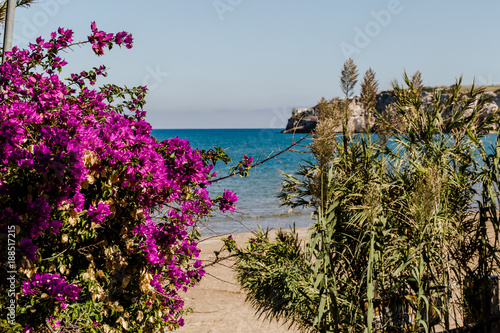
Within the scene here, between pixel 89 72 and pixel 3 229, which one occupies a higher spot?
pixel 89 72

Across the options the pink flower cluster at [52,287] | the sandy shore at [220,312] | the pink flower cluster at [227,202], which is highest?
the pink flower cluster at [227,202]

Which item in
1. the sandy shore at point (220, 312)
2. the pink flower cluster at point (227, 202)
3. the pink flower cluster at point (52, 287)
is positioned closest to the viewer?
the pink flower cluster at point (52, 287)

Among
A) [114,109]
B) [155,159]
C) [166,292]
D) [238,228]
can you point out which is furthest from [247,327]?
[238,228]

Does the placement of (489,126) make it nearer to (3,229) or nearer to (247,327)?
(247,327)

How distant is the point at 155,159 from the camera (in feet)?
8.81

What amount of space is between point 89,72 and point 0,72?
68 cm

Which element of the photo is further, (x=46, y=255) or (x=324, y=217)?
(x=324, y=217)

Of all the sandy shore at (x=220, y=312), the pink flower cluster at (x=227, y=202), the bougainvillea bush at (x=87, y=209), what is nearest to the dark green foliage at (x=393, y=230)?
the pink flower cluster at (x=227, y=202)

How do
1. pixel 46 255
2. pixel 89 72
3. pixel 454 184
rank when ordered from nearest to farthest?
pixel 46 255, pixel 89 72, pixel 454 184

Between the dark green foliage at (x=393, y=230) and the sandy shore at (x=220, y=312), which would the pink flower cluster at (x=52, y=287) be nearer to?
the dark green foliage at (x=393, y=230)

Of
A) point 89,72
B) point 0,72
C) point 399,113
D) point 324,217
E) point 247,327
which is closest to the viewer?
point 0,72

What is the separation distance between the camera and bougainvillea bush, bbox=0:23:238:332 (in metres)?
2.43

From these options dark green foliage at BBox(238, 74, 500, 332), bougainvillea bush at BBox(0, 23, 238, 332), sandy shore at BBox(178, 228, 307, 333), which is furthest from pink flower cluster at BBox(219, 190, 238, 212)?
sandy shore at BBox(178, 228, 307, 333)

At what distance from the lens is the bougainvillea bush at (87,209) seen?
7.98ft
